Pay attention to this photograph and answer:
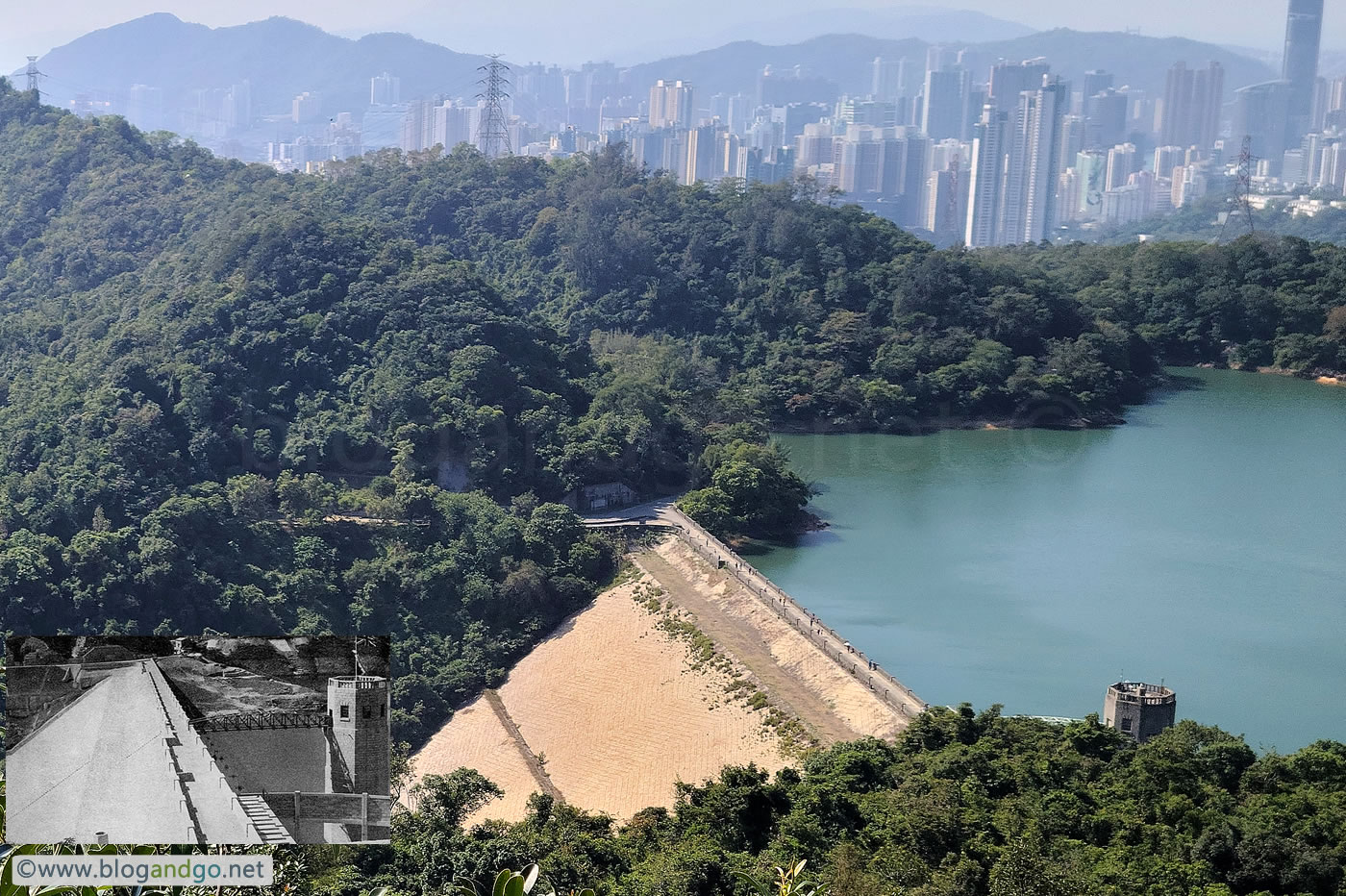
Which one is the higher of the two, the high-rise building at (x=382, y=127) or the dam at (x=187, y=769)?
the high-rise building at (x=382, y=127)

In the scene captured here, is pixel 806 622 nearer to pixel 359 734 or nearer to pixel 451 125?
pixel 359 734

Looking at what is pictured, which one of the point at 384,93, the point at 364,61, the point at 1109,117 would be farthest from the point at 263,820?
the point at 364,61

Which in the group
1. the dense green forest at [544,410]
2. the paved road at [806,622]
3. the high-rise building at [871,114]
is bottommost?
the paved road at [806,622]

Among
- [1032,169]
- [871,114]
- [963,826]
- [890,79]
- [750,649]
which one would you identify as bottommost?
[750,649]

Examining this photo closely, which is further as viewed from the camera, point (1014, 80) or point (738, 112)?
point (738, 112)

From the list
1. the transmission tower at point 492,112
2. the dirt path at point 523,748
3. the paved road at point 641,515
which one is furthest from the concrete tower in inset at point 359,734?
the transmission tower at point 492,112

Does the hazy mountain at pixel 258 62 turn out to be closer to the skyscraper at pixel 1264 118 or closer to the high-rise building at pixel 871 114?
the high-rise building at pixel 871 114

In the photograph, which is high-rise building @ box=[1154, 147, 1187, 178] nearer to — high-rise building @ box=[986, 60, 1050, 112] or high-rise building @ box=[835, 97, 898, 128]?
high-rise building @ box=[986, 60, 1050, 112]
